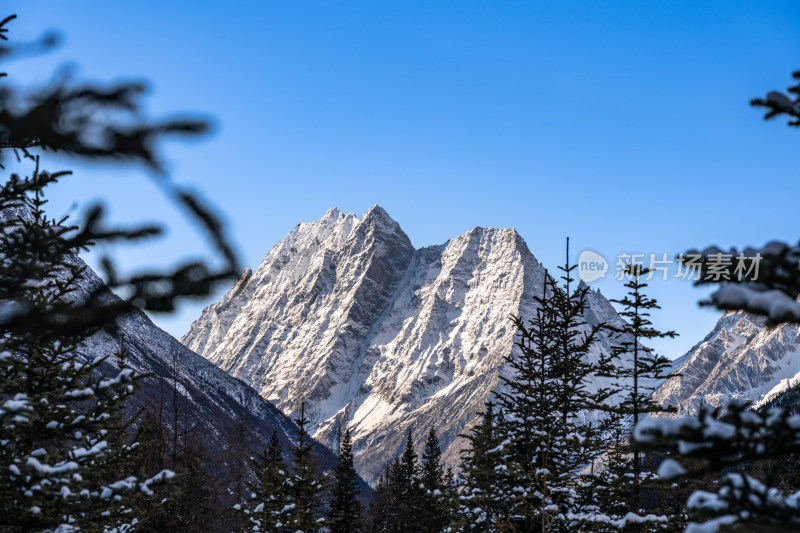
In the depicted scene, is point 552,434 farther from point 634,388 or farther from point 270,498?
point 270,498

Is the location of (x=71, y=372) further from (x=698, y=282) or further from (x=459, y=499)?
(x=698, y=282)

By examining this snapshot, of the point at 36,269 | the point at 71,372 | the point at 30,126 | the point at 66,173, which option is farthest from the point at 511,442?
the point at 30,126

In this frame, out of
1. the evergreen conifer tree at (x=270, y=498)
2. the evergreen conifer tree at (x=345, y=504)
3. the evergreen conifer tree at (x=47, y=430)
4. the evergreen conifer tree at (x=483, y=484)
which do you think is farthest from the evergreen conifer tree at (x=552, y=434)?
the evergreen conifer tree at (x=345, y=504)

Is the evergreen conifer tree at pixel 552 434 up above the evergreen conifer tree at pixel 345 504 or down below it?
below

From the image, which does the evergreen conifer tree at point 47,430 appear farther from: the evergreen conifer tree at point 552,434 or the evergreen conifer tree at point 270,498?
the evergreen conifer tree at point 270,498

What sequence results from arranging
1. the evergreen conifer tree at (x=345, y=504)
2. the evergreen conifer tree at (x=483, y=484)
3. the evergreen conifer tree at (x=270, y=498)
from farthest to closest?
the evergreen conifer tree at (x=345, y=504)
the evergreen conifer tree at (x=270, y=498)
the evergreen conifer tree at (x=483, y=484)

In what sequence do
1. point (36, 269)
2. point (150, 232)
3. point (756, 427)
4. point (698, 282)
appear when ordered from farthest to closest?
1. point (36, 269)
2. point (698, 282)
3. point (756, 427)
4. point (150, 232)

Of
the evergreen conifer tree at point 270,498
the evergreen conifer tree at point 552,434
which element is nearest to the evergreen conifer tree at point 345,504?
the evergreen conifer tree at point 270,498

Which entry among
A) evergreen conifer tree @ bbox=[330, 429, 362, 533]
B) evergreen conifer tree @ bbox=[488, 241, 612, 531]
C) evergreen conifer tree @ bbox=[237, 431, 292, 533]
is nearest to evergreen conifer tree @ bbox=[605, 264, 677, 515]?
evergreen conifer tree @ bbox=[488, 241, 612, 531]

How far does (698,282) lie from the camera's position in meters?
3.95

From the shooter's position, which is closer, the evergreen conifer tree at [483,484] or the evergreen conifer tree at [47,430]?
the evergreen conifer tree at [47,430]

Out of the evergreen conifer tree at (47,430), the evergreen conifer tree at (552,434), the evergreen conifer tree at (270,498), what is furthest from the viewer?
the evergreen conifer tree at (270,498)

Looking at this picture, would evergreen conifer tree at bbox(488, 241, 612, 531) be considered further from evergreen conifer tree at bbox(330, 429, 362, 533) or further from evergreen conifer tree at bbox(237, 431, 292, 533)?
evergreen conifer tree at bbox(330, 429, 362, 533)

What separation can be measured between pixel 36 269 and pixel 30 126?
2.56m
